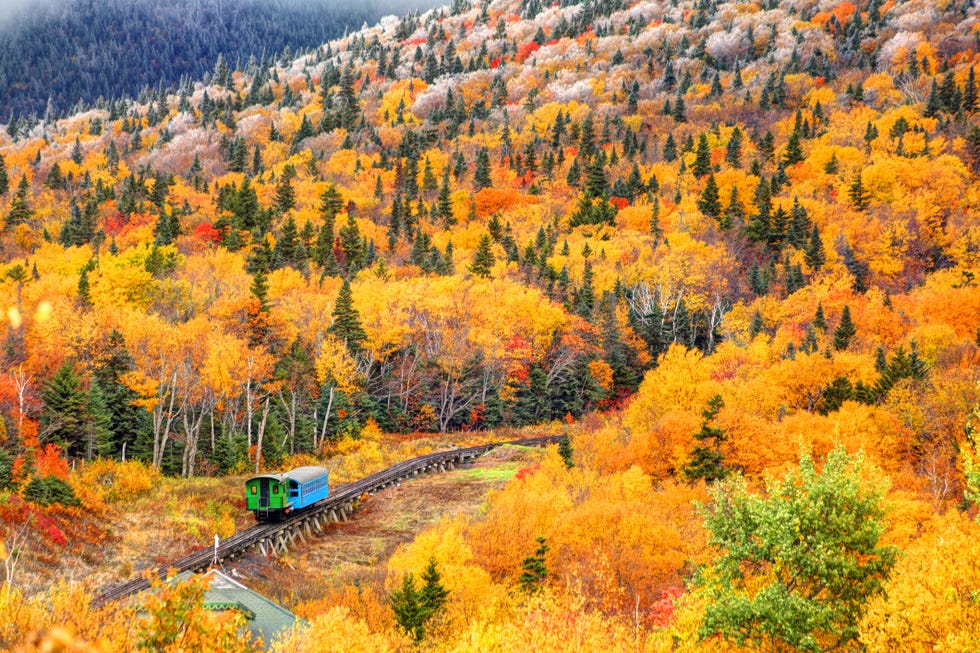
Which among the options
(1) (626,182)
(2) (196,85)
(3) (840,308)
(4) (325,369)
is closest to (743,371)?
(3) (840,308)

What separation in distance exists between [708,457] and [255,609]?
27.5 metres

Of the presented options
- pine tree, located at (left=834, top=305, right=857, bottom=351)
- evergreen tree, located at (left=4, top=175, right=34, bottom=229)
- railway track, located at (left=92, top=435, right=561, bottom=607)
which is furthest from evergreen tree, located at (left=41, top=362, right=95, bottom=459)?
evergreen tree, located at (left=4, top=175, right=34, bottom=229)

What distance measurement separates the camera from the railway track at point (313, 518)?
33.2 m

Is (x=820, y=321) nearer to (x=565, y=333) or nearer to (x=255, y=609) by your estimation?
(x=565, y=333)

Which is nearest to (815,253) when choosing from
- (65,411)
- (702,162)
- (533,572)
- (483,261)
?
(702,162)

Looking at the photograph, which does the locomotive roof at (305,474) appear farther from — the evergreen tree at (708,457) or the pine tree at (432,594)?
the evergreen tree at (708,457)

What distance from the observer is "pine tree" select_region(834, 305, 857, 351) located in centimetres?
6078

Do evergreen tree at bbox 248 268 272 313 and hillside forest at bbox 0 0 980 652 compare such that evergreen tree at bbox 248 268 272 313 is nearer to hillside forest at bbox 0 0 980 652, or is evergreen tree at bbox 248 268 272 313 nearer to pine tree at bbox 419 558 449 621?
hillside forest at bbox 0 0 980 652

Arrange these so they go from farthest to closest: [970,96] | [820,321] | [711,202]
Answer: [970,96], [711,202], [820,321]

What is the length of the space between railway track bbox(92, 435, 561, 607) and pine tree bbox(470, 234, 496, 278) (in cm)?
2692

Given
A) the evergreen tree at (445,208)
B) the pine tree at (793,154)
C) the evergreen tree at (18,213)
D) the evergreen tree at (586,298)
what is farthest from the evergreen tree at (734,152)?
the evergreen tree at (18,213)

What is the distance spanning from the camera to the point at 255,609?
997 inches

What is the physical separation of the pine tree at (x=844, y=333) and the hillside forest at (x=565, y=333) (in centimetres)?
26

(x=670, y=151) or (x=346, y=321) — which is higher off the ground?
(x=670, y=151)
